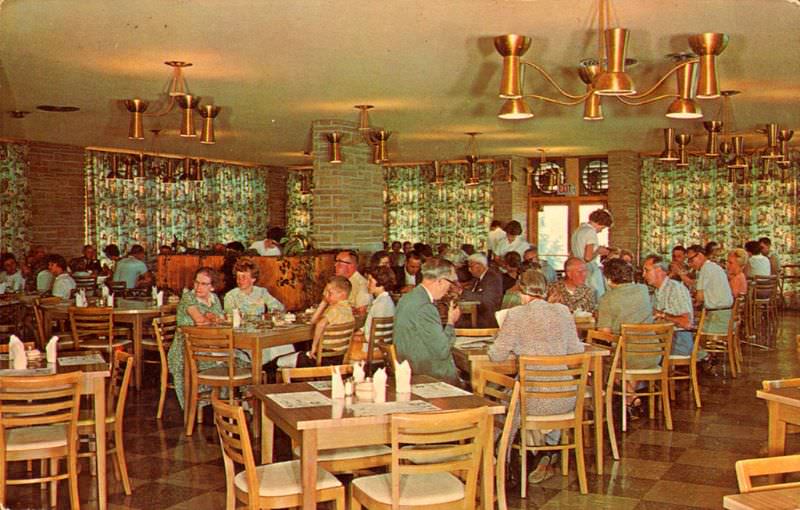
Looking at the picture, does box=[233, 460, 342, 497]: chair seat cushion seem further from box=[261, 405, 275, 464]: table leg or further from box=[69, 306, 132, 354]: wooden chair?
box=[69, 306, 132, 354]: wooden chair

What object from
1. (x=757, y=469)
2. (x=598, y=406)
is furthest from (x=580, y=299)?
(x=757, y=469)

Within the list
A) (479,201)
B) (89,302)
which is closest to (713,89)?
(89,302)

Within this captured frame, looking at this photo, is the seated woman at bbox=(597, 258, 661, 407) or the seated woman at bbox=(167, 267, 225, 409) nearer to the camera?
the seated woman at bbox=(597, 258, 661, 407)

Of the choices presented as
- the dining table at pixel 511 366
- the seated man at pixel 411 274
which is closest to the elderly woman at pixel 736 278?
the seated man at pixel 411 274

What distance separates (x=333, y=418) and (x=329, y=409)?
0.18 meters

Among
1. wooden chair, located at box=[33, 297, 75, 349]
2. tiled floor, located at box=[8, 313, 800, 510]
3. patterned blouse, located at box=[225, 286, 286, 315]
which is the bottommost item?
tiled floor, located at box=[8, 313, 800, 510]

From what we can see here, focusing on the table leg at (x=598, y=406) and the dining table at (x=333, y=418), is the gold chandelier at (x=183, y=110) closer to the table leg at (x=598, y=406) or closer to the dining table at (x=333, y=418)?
the dining table at (x=333, y=418)

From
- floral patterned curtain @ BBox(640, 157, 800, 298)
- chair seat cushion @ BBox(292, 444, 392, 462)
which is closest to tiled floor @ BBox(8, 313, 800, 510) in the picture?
chair seat cushion @ BBox(292, 444, 392, 462)

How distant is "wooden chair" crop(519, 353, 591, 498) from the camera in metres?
5.05

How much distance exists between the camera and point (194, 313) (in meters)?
7.22

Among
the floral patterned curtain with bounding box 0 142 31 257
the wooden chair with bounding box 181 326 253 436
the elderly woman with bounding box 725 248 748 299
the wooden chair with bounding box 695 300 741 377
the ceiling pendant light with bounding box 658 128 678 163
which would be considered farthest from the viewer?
the floral patterned curtain with bounding box 0 142 31 257

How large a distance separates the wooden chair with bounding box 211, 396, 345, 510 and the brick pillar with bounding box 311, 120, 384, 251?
6880mm

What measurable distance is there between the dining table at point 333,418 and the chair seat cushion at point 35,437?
1.11 m

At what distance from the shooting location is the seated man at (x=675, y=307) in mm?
7547
